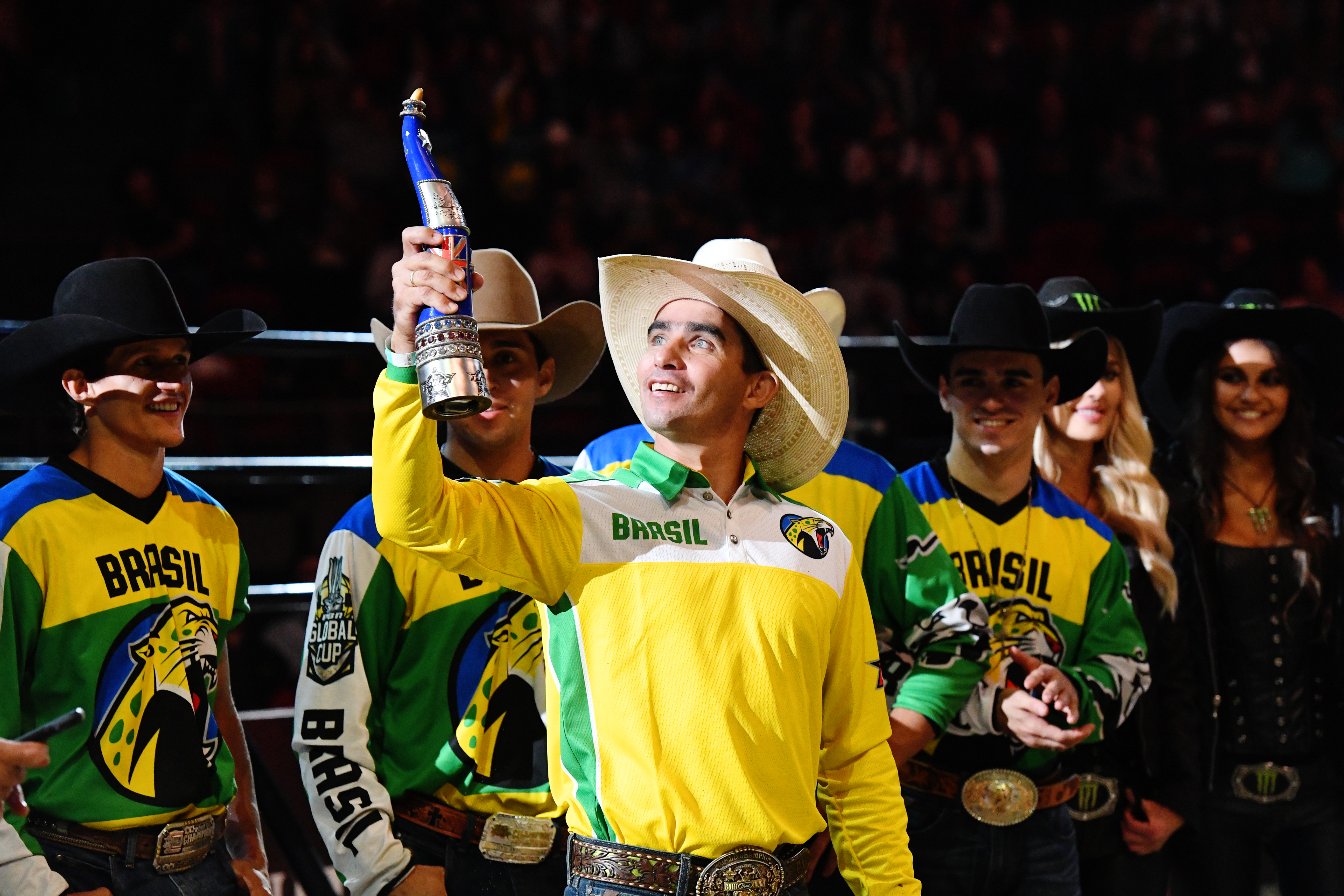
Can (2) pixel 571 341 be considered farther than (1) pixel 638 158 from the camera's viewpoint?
No

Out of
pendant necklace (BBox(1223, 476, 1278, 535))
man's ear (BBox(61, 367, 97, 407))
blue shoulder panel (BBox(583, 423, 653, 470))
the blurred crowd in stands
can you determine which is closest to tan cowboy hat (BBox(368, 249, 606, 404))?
blue shoulder panel (BBox(583, 423, 653, 470))

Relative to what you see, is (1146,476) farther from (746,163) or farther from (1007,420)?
(746,163)

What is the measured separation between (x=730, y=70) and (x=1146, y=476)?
20.4ft

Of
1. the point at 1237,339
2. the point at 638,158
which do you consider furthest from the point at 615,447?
the point at 638,158

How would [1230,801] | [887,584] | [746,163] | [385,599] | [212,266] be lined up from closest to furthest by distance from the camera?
[385,599]
[887,584]
[1230,801]
[212,266]
[746,163]

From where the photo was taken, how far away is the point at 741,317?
80.8 inches

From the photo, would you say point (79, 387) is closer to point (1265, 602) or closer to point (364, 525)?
point (364, 525)

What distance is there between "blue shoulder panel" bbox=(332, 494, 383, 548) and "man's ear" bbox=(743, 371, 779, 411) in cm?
70

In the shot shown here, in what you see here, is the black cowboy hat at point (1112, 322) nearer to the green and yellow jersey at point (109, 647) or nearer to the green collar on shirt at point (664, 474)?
the green collar on shirt at point (664, 474)

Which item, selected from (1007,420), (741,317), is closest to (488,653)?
(741,317)

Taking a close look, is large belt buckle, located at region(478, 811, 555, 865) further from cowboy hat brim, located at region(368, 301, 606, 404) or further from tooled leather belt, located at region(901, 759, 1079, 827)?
cowboy hat brim, located at region(368, 301, 606, 404)

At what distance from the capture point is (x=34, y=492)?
2168 millimetres

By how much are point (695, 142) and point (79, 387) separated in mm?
6202

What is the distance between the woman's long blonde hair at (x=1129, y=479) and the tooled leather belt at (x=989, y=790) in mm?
682
